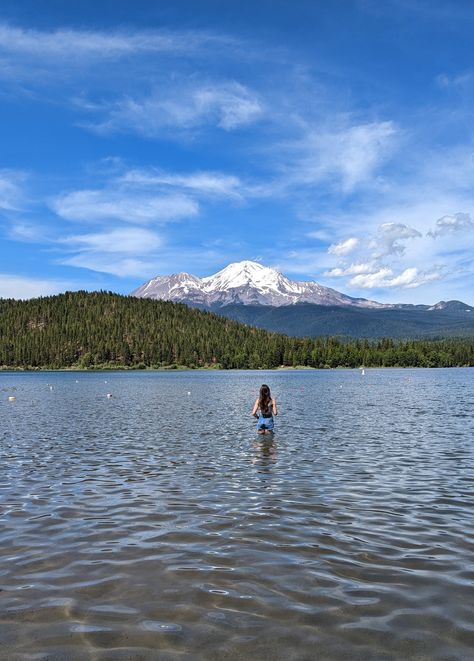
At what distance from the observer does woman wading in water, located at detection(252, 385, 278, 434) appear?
36188 millimetres

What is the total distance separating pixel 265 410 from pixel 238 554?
23.0 metres

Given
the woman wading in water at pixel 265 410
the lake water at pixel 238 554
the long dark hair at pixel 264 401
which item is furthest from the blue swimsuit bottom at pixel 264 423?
the lake water at pixel 238 554

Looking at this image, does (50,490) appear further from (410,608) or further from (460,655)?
(460,655)

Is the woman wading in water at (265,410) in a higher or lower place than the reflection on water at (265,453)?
higher

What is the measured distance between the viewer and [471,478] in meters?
22.2

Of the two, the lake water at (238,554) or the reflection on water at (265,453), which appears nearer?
the lake water at (238,554)

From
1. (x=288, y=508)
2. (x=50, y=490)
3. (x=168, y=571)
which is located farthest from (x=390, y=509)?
(x=50, y=490)

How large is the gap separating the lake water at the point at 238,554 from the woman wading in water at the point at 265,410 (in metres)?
5.97

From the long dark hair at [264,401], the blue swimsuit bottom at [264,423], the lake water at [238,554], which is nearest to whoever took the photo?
the lake water at [238,554]

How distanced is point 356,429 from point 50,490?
2553 centimetres

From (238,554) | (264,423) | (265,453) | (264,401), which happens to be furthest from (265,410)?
(238,554)

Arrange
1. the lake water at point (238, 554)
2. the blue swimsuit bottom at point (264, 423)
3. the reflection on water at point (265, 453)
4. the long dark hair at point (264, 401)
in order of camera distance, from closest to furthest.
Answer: the lake water at point (238, 554), the reflection on water at point (265, 453), the long dark hair at point (264, 401), the blue swimsuit bottom at point (264, 423)

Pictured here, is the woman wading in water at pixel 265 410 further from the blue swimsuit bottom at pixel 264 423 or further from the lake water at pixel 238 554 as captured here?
the lake water at pixel 238 554

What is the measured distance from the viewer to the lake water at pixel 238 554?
905cm
